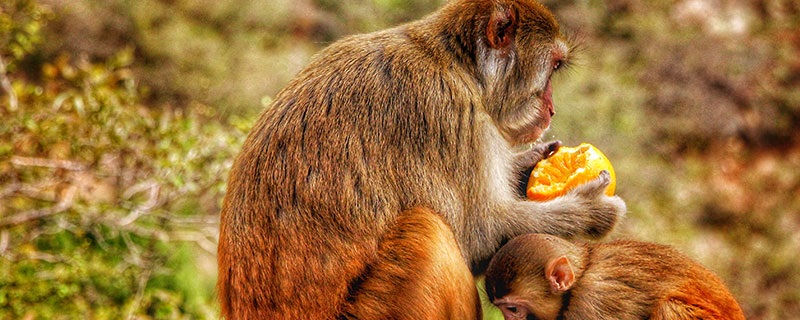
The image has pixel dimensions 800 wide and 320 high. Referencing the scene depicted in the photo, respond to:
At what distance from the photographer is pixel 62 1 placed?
8414 mm

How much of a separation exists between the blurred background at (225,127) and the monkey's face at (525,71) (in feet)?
1.48

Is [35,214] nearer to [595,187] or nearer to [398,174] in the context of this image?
[398,174]

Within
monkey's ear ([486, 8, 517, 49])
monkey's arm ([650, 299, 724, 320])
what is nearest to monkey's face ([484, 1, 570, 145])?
monkey's ear ([486, 8, 517, 49])

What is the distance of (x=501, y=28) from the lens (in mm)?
→ 3164

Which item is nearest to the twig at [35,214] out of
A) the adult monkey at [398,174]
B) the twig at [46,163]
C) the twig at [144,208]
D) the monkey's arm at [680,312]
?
the twig at [46,163]

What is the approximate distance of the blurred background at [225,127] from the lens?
4.80m

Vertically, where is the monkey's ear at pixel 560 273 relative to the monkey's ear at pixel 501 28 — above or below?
below

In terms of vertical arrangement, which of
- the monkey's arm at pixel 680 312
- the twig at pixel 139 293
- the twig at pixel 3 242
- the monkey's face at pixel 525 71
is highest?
the monkey's face at pixel 525 71

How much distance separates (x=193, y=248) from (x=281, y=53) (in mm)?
3779

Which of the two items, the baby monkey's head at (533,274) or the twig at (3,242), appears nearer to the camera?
the baby monkey's head at (533,274)

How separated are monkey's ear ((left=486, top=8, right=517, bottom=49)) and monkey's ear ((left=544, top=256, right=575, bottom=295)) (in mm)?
1004

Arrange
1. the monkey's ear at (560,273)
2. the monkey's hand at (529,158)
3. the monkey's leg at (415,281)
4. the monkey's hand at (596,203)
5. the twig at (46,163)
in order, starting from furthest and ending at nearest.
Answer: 1. the twig at (46,163)
2. the monkey's hand at (529,158)
3. the monkey's hand at (596,203)
4. the monkey's ear at (560,273)
5. the monkey's leg at (415,281)

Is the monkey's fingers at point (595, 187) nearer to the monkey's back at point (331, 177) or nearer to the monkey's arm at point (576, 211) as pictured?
the monkey's arm at point (576, 211)

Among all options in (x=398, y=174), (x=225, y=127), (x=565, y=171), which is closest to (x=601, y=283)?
(x=565, y=171)
